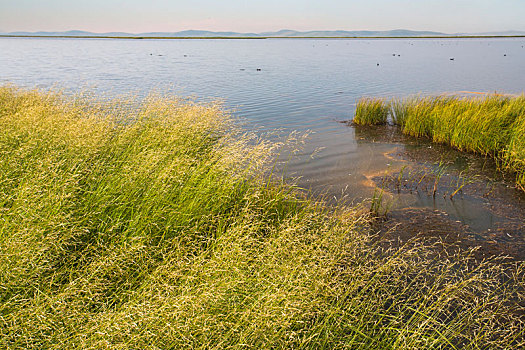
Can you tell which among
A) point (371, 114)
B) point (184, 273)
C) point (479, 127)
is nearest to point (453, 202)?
point (479, 127)

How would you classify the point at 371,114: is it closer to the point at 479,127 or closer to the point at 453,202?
the point at 479,127

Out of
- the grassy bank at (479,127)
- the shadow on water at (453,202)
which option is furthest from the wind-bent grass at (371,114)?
the shadow on water at (453,202)

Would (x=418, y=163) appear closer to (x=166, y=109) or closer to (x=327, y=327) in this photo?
(x=166, y=109)

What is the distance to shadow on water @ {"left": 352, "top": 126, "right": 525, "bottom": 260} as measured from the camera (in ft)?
22.1

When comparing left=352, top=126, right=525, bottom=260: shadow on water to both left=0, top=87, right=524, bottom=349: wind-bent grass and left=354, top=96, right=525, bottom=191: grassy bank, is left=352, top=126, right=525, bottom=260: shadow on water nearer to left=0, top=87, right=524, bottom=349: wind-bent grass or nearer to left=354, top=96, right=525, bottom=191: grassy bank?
left=354, top=96, right=525, bottom=191: grassy bank

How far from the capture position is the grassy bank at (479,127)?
9.70 m

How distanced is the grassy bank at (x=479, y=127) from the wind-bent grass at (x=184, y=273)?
5.49 meters

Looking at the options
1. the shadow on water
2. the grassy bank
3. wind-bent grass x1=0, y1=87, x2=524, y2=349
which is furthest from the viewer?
the grassy bank

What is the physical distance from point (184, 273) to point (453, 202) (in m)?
6.97

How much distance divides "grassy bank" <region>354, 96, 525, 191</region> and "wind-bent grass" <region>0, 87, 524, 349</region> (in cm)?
549

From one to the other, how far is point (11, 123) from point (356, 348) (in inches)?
288

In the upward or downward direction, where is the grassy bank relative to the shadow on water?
upward

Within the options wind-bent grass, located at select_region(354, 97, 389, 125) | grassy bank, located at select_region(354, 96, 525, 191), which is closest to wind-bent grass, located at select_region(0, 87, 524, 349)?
grassy bank, located at select_region(354, 96, 525, 191)

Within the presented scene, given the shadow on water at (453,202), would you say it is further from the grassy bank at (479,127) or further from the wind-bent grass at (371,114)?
the wind-bent grass at (371,114)
